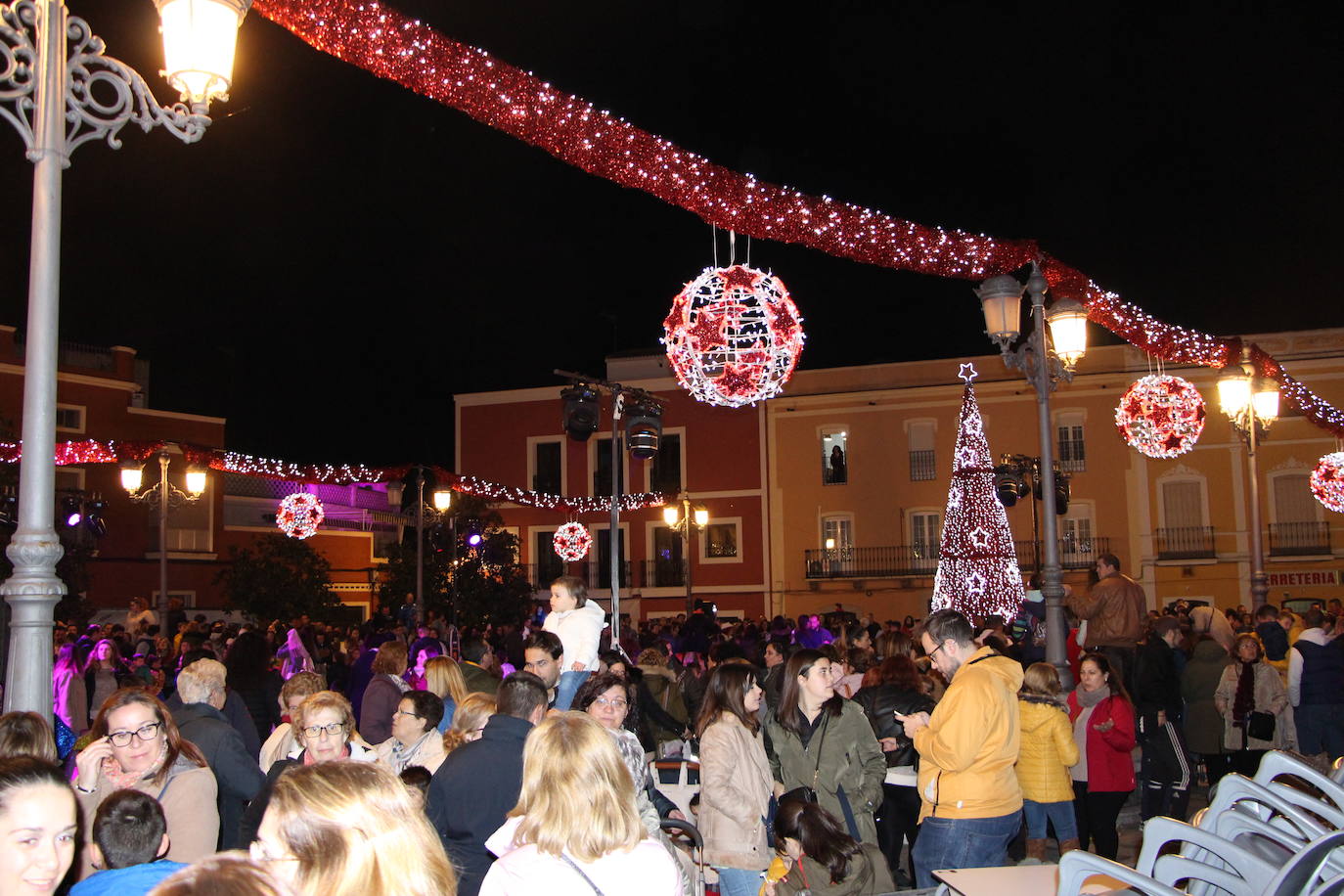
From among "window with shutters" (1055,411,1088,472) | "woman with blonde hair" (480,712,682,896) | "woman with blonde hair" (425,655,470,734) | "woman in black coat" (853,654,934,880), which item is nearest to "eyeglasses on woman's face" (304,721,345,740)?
"woman with blonde hair" (480,712,682,896)

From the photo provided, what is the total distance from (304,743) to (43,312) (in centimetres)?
215

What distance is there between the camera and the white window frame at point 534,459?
36938 mm

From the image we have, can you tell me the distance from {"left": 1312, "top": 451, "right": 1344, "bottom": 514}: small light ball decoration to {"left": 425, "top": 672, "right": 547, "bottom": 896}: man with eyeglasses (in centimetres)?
1299

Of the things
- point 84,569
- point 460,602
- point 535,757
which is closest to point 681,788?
point 535,757

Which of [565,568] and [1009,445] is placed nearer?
[1009,445]

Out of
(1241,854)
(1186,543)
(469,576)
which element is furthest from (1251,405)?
(469,576)

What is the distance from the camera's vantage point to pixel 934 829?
5074 mm

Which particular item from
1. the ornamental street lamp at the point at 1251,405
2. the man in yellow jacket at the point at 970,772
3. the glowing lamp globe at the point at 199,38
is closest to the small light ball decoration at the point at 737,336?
the man in yellow jacket at the point at 970,772

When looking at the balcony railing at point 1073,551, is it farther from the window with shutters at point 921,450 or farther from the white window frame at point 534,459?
the white window frame at point 534,459

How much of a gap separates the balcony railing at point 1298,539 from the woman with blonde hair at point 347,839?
1311 inches

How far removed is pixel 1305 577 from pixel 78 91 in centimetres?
3259

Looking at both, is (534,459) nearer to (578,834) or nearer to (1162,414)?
(1162,414)

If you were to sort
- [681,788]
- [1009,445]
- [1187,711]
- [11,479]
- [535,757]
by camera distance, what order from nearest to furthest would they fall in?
[535,757], [681,788], [1187,711], [11,479], [1009,445]

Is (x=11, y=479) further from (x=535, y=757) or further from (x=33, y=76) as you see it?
(x=535, y=757)
